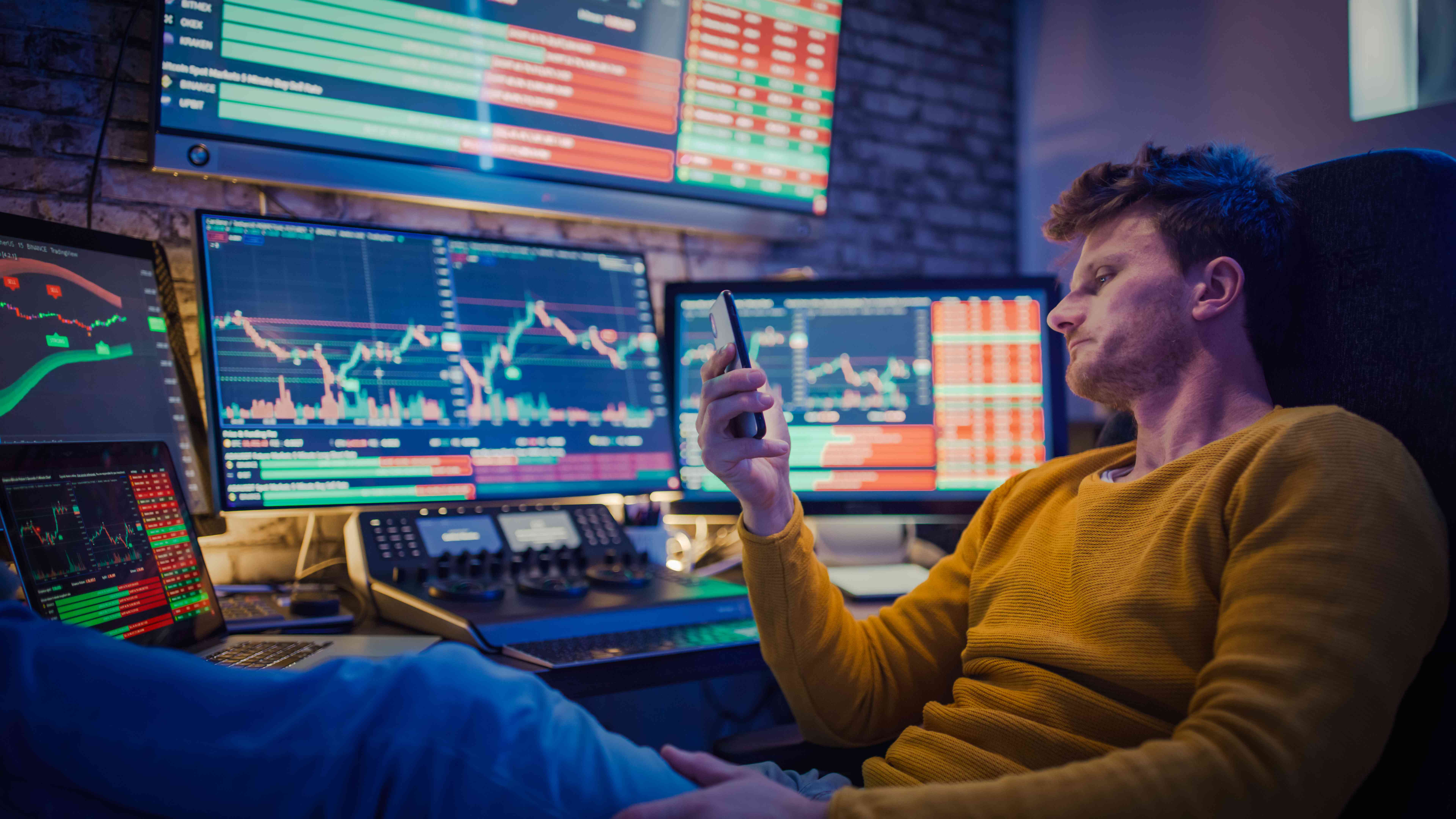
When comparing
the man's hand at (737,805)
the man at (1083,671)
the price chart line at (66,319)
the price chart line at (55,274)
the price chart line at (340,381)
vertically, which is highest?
the price chart line at (55,274)

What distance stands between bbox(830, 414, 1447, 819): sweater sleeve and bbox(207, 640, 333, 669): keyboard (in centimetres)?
67

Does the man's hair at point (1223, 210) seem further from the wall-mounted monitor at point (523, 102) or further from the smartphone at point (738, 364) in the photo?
the wall-mounted monitor at point (523, 102)

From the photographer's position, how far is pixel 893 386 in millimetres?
1665

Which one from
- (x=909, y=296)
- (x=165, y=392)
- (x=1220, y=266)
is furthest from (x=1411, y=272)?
(x=165, y=392)

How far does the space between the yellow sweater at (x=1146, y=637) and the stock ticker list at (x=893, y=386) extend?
516 millimetres

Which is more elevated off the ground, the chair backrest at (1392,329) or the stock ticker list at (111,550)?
the chair backrest at (1392,329)

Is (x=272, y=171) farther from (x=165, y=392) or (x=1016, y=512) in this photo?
(x=1016, y=512)

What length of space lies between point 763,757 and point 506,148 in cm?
128

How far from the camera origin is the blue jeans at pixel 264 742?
2.05 ft

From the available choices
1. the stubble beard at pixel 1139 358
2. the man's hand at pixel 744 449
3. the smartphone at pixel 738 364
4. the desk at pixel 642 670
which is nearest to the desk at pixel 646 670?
the desk at pixel 642 670

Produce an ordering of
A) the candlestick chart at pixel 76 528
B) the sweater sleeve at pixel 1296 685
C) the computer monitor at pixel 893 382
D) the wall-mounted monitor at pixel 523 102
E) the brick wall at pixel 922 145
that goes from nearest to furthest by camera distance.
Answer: the sweater sleeve at pixel 1296 685 → the candlestick chart at pixel 76 528 → the wall-mounted monitor at pixel 523 102 → the computer monitor at pixel 893 382 → the brick wall at pixel 922 145

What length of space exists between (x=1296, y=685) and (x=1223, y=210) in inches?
22.1

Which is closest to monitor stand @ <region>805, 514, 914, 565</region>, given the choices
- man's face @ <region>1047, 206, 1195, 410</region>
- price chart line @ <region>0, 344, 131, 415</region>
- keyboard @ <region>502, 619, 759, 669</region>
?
keyboard @ <region>502, 619, 759, 669</region>

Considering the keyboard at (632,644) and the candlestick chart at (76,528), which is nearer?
the candlestick chart at (76,528)
